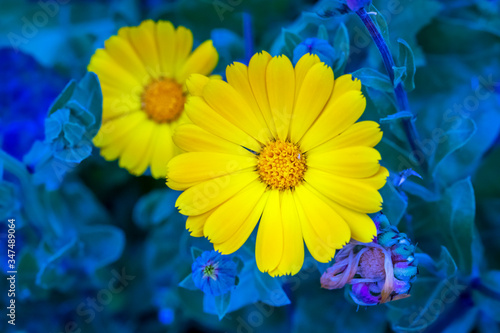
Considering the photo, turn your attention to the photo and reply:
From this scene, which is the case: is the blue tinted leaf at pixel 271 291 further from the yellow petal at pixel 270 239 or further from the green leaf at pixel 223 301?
A: the yellow petal at pixel 270 239

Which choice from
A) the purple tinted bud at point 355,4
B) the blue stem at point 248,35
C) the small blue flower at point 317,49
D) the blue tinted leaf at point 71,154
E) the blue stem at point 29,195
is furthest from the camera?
the blue stem at point 248,35

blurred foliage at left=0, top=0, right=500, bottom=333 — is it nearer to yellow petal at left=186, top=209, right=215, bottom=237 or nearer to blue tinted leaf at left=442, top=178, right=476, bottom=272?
blue tinted leaf at left=442, top=178, right=476, bottom=272

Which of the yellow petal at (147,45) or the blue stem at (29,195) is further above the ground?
the yellow petal at (147,45)

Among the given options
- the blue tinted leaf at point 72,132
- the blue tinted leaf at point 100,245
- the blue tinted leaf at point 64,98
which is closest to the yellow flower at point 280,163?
the blue tinted leaf at point 72,132

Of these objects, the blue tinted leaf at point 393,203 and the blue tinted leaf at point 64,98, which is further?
the blue tinted leaf at point 64,98

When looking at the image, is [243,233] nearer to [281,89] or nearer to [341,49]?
[281,89]

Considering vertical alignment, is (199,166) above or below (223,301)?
above

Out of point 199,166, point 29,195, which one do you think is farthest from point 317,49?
point 29,195
